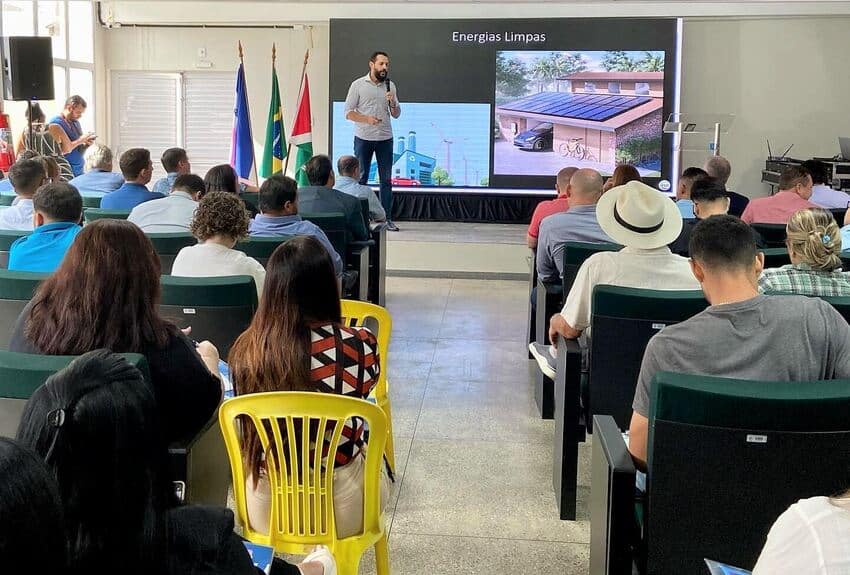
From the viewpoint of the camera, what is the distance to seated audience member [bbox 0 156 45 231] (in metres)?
4.59

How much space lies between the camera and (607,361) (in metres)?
2.84

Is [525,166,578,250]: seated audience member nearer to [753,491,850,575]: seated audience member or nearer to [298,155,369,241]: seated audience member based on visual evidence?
[298,155,369,241]: seated audience member

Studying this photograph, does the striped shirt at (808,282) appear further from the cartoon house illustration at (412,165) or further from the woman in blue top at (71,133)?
the cartoon house illustration at (412,165)

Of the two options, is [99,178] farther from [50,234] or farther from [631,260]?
[631,260]

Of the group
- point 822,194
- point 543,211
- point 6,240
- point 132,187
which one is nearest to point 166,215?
point 6,240

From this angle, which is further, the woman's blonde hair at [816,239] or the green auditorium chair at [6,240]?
the green auditorium chair at [6,240]

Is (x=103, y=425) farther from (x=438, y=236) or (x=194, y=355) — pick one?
(x=438, y=236)

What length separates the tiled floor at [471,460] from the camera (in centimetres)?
274

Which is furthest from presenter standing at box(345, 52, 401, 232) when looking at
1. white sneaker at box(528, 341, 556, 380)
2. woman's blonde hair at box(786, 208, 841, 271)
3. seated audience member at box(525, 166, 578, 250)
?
woman's blonde hair at box(786, 208, 841, 271)

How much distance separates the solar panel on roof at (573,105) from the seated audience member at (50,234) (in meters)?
6.92

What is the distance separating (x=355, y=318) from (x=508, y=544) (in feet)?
3.09

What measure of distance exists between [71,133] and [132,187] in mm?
3639

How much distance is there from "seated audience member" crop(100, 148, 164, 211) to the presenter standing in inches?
128

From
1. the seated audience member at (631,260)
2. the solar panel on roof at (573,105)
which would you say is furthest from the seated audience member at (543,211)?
the solar panel on roof at (573,105)
